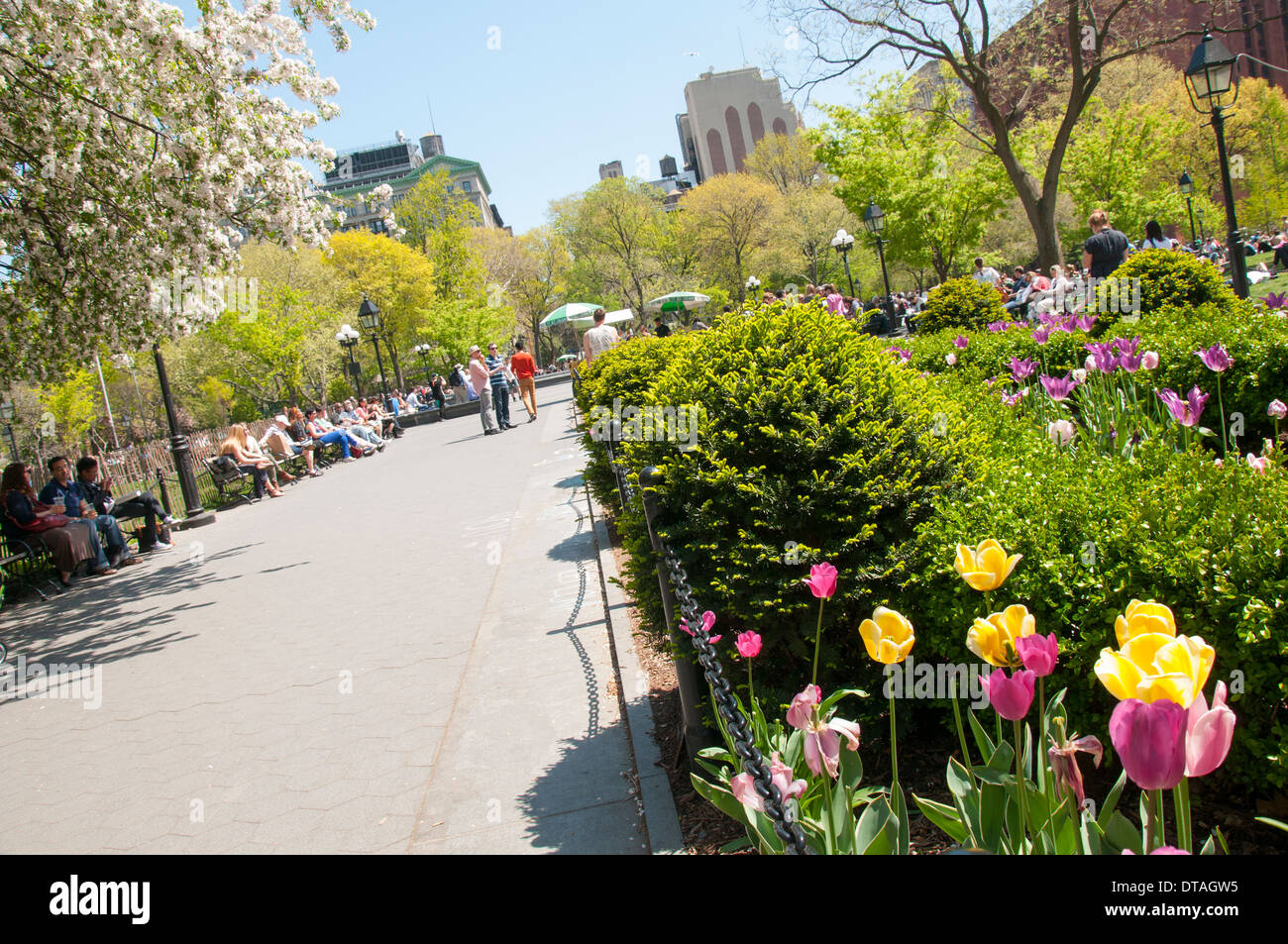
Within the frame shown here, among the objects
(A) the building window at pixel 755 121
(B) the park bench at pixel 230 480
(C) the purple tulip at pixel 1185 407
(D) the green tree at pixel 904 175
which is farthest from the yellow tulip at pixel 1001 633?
(A) the building window at pixel 755 121

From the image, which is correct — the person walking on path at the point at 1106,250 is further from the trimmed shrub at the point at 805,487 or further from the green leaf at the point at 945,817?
the green leaf at the point at 945,817

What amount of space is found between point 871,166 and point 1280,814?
110 feet

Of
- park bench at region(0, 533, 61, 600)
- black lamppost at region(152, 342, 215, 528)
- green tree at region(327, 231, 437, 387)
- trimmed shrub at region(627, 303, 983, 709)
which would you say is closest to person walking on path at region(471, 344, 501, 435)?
black lamppost at region(152, 342, 215, 528)

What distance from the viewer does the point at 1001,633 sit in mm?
1629

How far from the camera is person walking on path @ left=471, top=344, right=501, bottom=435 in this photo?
1919 cm

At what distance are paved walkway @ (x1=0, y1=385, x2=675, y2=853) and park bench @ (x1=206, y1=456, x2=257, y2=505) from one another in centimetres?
641

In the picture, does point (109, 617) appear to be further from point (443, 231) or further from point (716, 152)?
point (716, 152)

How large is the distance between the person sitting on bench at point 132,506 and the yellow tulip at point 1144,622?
13.1 meters

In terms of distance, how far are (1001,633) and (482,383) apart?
18.5 metres

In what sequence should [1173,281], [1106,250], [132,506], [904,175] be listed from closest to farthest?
1. [1173,281]
2. [1106,250]
3. [132,506]
4. [904,175]

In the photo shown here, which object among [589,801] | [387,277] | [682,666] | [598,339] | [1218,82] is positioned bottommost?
[589,801]

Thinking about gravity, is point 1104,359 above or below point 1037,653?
above

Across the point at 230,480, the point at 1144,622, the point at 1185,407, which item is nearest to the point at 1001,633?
the point at 1144,622

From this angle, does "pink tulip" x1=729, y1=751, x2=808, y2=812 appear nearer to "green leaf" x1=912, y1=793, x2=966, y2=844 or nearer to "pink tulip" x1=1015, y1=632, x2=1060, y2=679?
"green leaf" x1=912, y1=793, x2=966, y2=844
